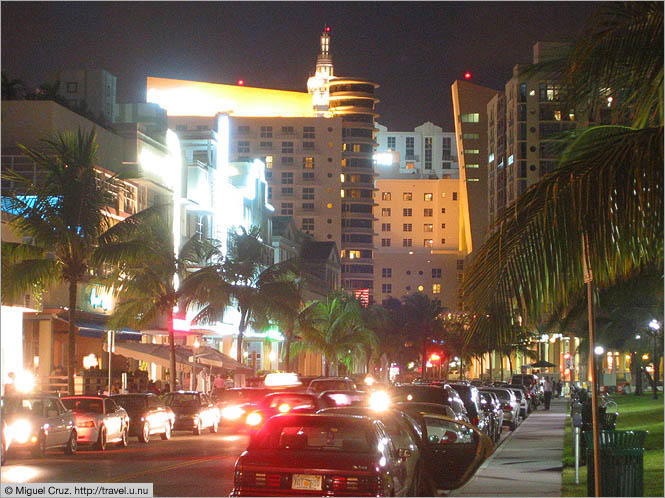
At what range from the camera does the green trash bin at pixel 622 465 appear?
14820 mm

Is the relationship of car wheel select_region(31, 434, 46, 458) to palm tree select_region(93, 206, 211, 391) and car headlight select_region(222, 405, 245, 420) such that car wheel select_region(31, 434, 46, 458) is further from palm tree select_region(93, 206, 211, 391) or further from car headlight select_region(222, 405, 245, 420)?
car headlight select_region(222, 405, 245, 420)

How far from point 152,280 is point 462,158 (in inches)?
5686

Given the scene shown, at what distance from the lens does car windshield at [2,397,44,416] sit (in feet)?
77.3

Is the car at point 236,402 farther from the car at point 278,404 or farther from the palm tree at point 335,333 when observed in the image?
the palm tree at point 335,333

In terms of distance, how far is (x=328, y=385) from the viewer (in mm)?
38312

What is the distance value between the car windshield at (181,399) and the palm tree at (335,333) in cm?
3619

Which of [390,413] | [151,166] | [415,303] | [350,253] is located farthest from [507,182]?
[390,413]

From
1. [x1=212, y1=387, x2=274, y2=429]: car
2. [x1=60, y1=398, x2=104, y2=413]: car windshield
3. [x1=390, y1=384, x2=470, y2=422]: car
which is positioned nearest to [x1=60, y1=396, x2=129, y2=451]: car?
[x1=60, y1=398, x2=104, y2=413]: car windshield

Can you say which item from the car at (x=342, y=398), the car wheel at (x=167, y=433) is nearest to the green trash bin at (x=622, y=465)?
the car at (x=342, y=398)

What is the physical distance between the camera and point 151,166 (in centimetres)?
5534

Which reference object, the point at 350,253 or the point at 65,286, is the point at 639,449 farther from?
the point at 350,253

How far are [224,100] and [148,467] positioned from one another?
14080 cm

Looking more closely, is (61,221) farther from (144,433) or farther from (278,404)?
(278,404)

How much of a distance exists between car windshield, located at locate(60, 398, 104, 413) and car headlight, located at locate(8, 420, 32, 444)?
3678mm
